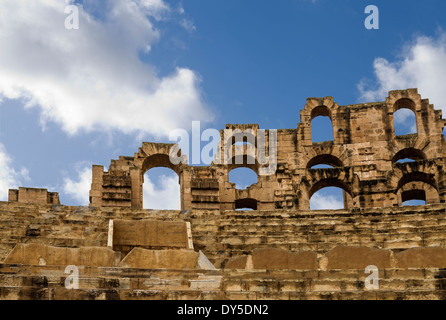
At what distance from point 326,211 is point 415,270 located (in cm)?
850

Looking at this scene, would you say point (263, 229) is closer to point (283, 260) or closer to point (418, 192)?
point (283, 260)

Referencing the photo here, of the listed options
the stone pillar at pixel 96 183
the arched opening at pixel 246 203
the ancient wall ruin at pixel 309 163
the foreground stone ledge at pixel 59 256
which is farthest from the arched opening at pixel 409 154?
the foreground stone ledge at pixel 59 256

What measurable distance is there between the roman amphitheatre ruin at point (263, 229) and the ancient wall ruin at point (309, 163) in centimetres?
5

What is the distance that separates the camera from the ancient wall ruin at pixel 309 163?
85.4ft

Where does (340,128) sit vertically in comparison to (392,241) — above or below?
above

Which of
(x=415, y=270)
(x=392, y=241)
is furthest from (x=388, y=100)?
(x=415, y=270)

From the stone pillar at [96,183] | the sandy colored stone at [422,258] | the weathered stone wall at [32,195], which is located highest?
the stone pillar at [96,183]

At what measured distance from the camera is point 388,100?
103 ft

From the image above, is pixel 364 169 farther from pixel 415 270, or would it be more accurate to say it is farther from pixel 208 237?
pixel 415 270

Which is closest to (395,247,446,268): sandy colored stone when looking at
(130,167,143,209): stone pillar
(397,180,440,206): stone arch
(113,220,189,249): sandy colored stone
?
(113,220,189,249): sandy colored stone

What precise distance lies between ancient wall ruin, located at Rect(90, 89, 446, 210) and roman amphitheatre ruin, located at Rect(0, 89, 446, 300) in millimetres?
51

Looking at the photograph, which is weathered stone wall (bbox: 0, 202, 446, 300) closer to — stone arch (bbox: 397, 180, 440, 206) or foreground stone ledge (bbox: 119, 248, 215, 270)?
foreground stone ledge (bbox: 119, 248, 215, 270)

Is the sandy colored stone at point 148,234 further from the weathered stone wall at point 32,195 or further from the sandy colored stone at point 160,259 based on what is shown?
the weathered stone wall at point 32,195
